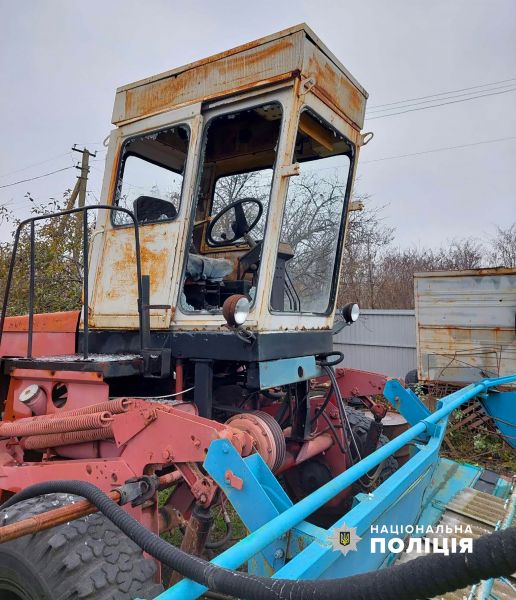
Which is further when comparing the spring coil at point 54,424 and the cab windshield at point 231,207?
the cab windshield at point 231,207

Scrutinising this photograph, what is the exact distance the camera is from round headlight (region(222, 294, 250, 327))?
245cm

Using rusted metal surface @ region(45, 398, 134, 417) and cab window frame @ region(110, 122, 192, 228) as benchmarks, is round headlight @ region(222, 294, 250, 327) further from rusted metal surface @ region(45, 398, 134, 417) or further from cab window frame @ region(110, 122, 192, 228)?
cab window frame @ region(110, 122, 192, 228)

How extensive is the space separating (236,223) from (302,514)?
2.63 m

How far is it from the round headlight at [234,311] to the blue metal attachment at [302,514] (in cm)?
70

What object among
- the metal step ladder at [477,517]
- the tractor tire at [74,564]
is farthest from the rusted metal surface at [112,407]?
the metal step ladder at [477,517]

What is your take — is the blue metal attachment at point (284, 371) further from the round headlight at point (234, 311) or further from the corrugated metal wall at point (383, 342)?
the corrugated metal wall at point (383, 342)

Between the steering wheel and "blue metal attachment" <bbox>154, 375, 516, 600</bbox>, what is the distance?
77.5 inches

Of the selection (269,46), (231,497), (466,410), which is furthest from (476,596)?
(466,410)

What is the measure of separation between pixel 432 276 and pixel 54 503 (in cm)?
779

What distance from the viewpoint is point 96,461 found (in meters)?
2.37

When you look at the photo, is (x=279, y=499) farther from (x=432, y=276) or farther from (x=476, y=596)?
(x=432, y=276)

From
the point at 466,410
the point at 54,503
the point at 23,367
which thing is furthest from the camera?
the point at 466,410
